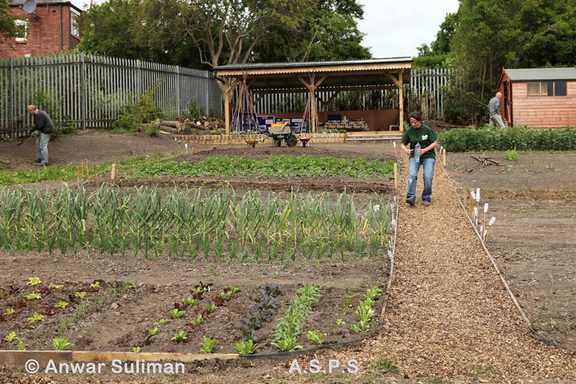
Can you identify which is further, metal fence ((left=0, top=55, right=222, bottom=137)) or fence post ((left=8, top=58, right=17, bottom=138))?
metal fence ((left=0, top=55, right=222, bottom=137))

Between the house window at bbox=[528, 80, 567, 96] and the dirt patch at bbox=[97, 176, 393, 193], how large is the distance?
563 inches

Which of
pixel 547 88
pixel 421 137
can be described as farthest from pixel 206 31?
pixel 421 137

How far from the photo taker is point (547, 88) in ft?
90.5

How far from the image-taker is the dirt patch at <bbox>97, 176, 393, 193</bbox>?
13914 mm

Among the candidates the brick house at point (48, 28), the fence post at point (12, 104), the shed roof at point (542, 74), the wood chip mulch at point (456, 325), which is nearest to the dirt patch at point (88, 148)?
the fence post at point (12, 104)

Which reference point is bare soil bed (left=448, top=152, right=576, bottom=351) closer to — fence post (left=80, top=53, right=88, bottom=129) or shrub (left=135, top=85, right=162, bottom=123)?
shrub (left=135, top=85, right=162, bottom=123)

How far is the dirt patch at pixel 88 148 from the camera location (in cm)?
2128

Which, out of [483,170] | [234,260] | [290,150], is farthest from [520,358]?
[290,150]

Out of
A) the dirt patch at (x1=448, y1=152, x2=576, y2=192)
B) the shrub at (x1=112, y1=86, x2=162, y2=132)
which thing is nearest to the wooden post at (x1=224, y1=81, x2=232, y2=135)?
the shrub at (x1=112, y1=86, x2=162, y2=132)

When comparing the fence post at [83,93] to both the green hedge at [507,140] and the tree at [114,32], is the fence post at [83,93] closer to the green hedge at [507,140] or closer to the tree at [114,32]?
the green hedge at [507,140]

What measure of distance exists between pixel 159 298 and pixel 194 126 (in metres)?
24.0

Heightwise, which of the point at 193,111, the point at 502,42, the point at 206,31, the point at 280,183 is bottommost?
the point at 280,183

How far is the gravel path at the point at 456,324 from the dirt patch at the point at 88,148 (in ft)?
44.7

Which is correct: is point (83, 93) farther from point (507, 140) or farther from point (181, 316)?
point (181, 316)
